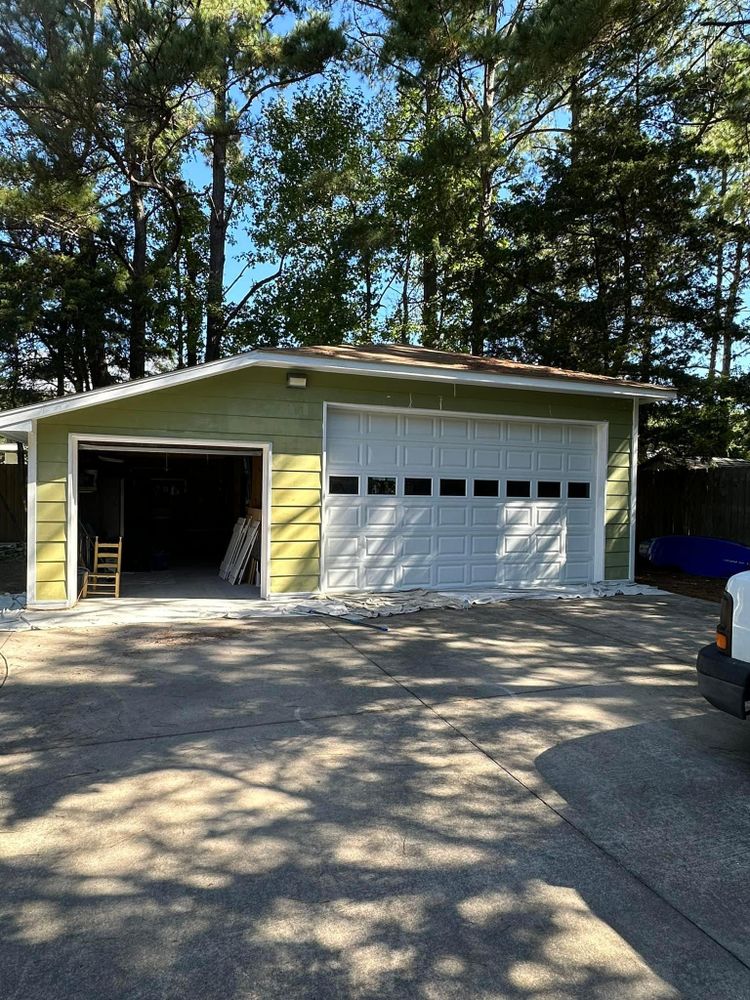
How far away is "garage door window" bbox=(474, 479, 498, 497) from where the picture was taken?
9391mm

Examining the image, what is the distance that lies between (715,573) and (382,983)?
36.3 ft

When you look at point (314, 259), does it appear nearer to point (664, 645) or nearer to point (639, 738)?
point (664, 645)

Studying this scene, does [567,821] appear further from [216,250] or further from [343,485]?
[216,250]

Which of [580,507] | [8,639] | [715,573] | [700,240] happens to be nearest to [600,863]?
[8,639]

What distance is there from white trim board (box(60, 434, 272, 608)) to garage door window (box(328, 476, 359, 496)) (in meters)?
0.86

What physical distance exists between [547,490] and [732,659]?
644 cm

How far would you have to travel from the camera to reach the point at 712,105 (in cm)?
1272

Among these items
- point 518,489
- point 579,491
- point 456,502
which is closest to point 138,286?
point 456,502

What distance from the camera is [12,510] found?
15492 millimetres

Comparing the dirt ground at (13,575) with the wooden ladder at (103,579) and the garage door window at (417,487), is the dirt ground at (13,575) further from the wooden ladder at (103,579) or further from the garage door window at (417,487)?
the garage door window at (417,487)

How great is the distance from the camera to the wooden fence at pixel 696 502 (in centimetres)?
1248

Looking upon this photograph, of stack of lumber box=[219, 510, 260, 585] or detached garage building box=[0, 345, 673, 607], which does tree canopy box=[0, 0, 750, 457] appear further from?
stack of lumber box=[219, 510, 260, 585]

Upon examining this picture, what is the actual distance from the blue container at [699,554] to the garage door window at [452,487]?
510 cm

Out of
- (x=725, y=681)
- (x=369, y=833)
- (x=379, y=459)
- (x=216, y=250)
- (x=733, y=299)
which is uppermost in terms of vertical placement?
(x=216, y=250)
